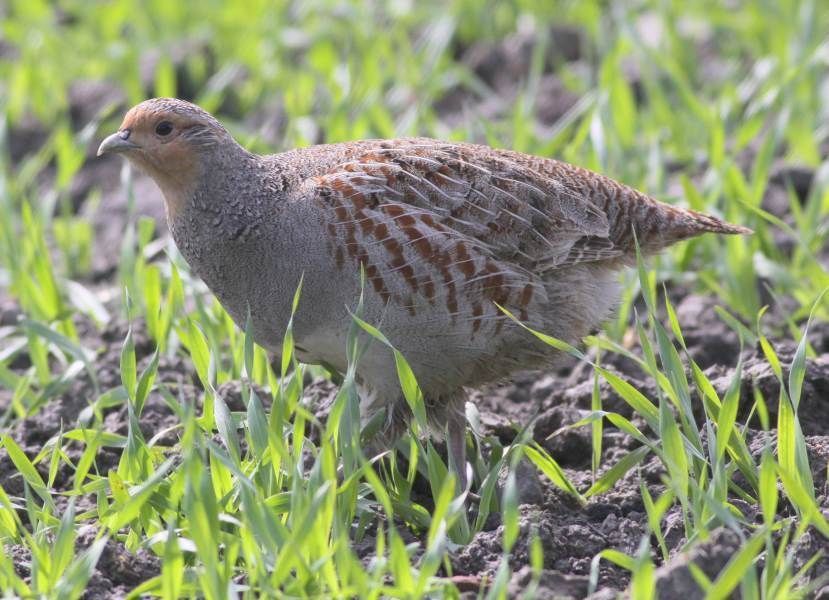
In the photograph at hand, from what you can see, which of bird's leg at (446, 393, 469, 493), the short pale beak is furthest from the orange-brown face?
bird's leg at (446, 393, 469, 493)

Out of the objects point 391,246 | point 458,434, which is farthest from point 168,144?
point 458,434

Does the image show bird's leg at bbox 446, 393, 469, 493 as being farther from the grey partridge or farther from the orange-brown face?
the orange-brown face

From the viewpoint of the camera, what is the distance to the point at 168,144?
3623 mm

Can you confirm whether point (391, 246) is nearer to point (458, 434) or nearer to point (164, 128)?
point (458, 434)

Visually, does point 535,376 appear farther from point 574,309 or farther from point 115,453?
point 115,453

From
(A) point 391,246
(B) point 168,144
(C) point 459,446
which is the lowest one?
(C) point 459,446

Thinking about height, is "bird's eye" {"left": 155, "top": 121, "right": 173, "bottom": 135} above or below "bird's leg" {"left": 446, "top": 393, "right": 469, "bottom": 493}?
above

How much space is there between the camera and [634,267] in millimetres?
4125

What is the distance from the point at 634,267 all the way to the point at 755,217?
0.87 m

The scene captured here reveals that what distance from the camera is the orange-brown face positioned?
362 cm

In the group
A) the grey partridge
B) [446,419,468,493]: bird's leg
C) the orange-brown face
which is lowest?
[446,419,468,493]: bird's leg

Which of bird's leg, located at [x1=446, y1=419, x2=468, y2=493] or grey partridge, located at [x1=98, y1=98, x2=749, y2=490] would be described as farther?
bird's leg, located at [x1=446, y1=419, x2=468, y2=493]

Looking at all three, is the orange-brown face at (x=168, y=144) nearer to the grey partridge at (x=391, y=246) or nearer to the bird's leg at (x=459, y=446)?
the grey partridge at (x=391, y=246)

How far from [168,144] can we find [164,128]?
50mm
